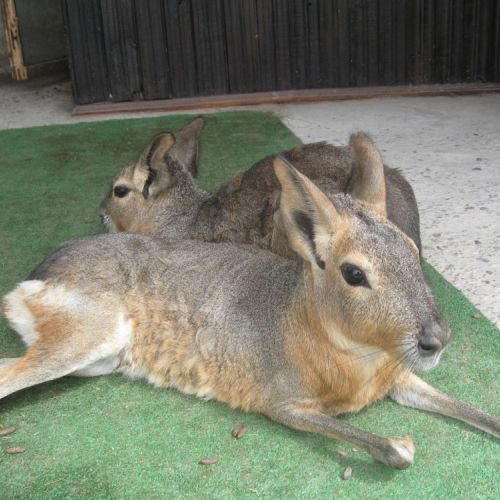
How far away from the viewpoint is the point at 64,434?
107 inches

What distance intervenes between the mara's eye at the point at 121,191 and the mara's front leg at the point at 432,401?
1.93 m

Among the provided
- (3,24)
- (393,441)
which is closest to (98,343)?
(393,441)

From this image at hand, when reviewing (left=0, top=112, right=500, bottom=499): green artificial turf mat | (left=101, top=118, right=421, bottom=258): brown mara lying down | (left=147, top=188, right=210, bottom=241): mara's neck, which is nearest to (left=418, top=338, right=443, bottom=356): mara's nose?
(left=0, top=112, right=500, bottom=499): green artificial turf mat

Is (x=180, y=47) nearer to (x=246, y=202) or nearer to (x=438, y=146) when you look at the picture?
(x=438, y=146)

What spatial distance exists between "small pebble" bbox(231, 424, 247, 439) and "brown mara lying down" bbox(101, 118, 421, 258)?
1.03 meters

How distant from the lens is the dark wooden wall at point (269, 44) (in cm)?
665

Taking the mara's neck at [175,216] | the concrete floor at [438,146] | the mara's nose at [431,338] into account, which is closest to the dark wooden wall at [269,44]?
the concrete floor at [438,146]

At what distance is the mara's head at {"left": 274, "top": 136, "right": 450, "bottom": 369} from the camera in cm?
231

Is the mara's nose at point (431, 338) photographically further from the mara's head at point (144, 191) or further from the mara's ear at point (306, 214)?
the mara's head at point (144, 191)

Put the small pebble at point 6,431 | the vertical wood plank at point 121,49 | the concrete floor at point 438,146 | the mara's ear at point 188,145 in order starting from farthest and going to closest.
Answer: the vertical wood plank at point 121,49
the mara's ear at point 188,145
the concrete floor at point 438,146
the small pebble at point 6,431

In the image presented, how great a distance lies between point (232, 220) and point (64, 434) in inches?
60.3

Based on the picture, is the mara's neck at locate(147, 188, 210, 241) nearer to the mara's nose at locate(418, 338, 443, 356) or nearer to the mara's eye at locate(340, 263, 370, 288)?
the mara's eye at locate(340, 263, 370, 288)

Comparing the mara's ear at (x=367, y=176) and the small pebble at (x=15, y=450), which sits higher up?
the mara's ear at (x=367, y=176)

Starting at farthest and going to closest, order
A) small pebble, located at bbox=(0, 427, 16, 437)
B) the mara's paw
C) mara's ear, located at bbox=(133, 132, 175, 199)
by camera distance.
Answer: mara's ear, located at bbox=(133, 132, 175, 199) → small pebble, located at bbox=(0, 427, 16, 437) → the mara's paw
